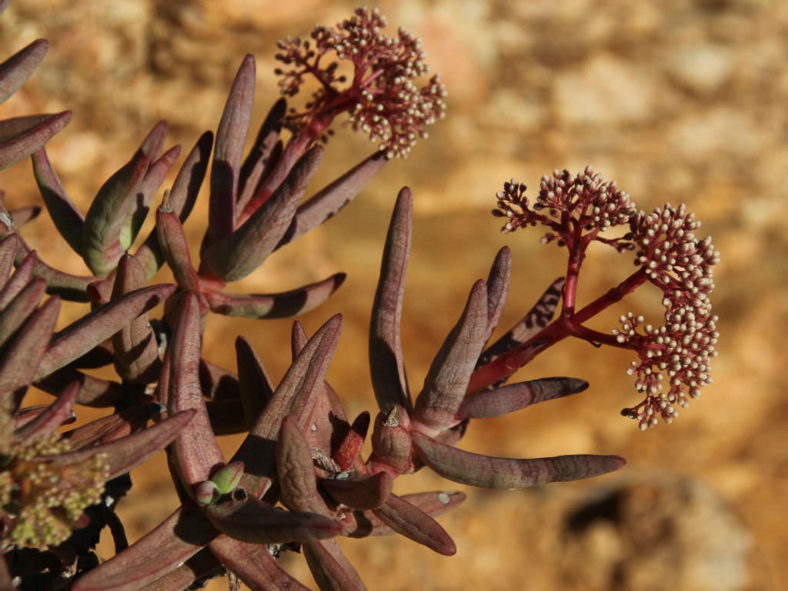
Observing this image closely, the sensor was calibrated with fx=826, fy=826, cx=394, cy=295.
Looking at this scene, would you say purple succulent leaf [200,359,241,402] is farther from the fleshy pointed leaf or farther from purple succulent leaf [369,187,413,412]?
the fleshy pointed leaf

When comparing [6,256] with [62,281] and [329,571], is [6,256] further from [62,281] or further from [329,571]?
[329,571]

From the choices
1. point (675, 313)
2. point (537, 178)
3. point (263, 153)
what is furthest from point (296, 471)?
point (537, 178)

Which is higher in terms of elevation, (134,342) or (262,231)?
(262,231)

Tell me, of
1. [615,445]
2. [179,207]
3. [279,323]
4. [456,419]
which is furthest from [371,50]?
[615,445]

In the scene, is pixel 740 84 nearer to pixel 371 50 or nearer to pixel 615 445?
pixel 615 445

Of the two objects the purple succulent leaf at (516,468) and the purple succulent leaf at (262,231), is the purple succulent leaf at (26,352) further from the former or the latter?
the purple succulent leaf at (516,468)
